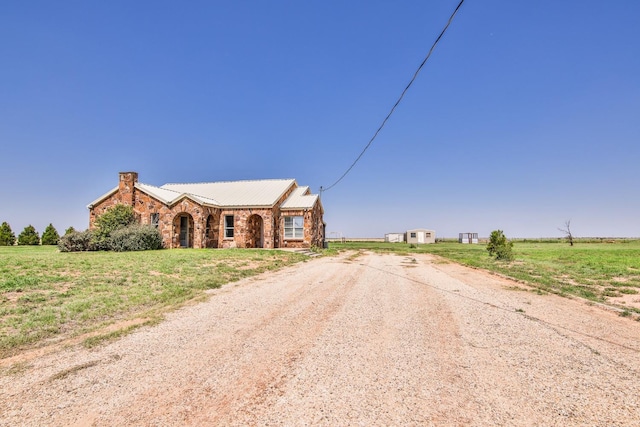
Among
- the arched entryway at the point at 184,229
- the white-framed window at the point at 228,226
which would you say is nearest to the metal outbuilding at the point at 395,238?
the white-framed window at the point at 228,226

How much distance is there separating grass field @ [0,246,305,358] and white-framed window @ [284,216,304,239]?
524 inches

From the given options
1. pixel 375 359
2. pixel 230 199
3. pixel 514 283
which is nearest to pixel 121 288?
pixel 375 359

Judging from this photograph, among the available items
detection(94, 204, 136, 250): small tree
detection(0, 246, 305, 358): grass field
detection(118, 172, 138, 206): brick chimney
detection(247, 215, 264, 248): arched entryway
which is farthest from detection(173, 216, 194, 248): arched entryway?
detection(0, 246, 305, 358): grass field

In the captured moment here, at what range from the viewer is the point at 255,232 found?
2645 cm

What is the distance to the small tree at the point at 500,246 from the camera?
19288 mm

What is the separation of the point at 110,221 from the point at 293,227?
12.7 meters

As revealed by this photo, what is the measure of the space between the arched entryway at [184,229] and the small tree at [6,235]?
17373mm

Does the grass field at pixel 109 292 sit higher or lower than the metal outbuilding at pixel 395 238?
lower

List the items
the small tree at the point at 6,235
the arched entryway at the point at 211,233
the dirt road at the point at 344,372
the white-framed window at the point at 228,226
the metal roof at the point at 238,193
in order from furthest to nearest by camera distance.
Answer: the small tree at the point at 6,235
the white-framed window at the point at 228,226
the arched entryway at the point at 211,233
the metal roof at the point at 238,193
the dirt road at the point at 344,372

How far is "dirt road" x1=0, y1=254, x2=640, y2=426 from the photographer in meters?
2.93

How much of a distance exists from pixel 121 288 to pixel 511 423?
8.65 metres

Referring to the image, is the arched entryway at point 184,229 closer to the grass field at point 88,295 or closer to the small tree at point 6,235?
the grass field at point 88,295

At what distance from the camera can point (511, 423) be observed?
2.81m

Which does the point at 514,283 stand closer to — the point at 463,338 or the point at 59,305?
the point at 463,338
